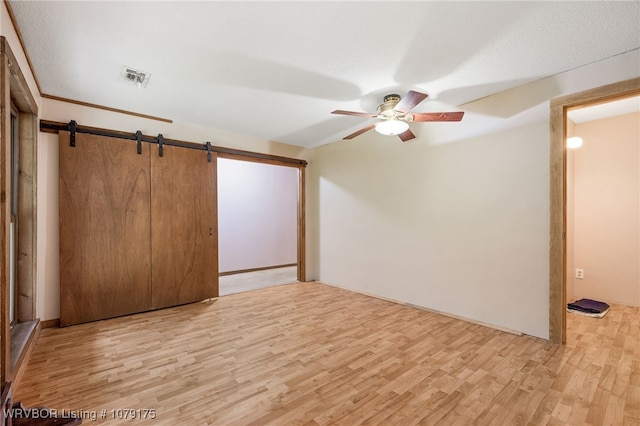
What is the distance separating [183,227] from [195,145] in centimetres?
112

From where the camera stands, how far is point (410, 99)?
225 cm

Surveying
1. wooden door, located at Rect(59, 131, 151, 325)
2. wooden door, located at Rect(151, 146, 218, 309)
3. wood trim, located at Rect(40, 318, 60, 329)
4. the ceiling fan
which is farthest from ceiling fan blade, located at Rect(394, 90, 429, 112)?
wood trim, located at Rect(40, 318, 60, 329)

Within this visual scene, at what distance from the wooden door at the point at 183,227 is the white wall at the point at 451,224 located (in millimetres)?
1970

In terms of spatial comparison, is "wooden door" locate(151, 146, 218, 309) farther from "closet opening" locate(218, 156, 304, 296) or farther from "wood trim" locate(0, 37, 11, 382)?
"wood trim" locate(0, 37, 11, 382)

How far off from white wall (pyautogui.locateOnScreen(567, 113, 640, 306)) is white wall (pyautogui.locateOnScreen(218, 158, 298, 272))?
459 centimetres

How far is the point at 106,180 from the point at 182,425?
109 inches

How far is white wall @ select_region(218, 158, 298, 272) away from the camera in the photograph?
5719mm

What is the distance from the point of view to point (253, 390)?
6.05ft

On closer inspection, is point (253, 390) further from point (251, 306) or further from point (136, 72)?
point (136, 72)

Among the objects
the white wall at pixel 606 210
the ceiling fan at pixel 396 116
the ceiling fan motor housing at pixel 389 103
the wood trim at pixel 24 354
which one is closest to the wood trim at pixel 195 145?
the wood trim at pixel 24 354

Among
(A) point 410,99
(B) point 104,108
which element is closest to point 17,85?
(B) point 104,108

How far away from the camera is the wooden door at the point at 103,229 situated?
9.66ft

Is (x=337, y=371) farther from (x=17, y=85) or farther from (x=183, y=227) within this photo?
(x=17, y=85)

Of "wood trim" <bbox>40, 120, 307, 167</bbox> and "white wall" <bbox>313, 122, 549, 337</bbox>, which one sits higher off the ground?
"wood trim" <bbox>40, 120, 307, 167</bbox>
